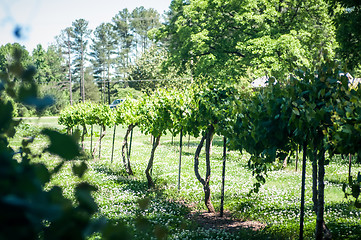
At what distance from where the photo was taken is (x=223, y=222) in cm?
695

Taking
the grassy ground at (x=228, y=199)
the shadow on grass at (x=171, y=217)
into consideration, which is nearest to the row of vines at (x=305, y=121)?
the grassy ground at (x=228, y=199)

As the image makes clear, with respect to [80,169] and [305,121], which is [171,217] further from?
[80,169]

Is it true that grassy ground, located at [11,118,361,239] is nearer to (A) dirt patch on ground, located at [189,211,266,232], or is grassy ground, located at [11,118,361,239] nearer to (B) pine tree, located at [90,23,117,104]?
(A) dirt patch on ground, located at [189,211,266,232]

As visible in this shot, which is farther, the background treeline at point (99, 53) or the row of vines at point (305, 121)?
the background treeline at point (99, 53)

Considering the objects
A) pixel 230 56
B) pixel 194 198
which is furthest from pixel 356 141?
pixel 230 56

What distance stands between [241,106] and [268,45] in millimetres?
14299

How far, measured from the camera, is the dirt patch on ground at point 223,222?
642 centimetres

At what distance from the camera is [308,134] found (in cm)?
433

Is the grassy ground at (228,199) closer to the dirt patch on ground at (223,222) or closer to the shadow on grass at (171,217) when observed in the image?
the shadow on grass at (171,217)

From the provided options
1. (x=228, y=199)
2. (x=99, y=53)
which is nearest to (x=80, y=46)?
(x=99, y=53)

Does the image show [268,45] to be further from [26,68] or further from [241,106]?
[26,68]

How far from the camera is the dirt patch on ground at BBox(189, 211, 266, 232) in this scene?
21.1 ft

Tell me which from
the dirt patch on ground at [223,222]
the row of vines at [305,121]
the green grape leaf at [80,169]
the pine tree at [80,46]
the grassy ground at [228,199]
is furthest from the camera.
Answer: the pine tree at [80,46]

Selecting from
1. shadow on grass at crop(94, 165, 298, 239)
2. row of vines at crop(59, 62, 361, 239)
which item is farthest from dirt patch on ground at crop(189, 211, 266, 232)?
row of vines at crop(59, 62, 361, 239)
